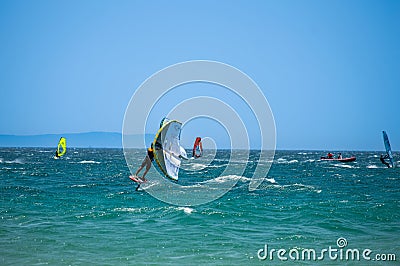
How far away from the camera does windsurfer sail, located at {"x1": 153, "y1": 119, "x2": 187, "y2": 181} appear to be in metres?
13.3

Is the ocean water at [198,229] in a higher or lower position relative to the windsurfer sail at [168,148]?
lower

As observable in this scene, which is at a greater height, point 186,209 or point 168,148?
point 168,148

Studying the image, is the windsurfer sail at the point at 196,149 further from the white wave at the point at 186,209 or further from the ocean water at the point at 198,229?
the white wave at the point at 186,209

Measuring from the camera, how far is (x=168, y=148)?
1436 cm

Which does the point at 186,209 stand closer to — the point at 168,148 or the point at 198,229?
the point at 198,229

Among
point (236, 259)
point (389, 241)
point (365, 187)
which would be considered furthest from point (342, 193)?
point (236, 259)

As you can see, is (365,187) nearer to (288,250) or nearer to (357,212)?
(357,212)

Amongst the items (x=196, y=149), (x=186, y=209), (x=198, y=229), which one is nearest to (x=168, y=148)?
(x=196, y=149)

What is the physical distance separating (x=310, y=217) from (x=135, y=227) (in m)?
10.9

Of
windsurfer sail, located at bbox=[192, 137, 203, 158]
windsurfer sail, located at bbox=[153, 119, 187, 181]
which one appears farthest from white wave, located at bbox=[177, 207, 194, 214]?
windsurfer sail, located at bbox=[153, 119, 187, 181]

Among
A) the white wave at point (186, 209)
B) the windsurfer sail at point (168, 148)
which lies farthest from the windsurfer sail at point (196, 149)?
the white wave at point (186, 209)

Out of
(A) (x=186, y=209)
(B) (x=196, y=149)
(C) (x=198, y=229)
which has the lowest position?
(C) (x=198, y=229)

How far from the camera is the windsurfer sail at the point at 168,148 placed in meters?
13.3

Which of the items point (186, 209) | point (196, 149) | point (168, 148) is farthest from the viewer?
point (186, 209)
